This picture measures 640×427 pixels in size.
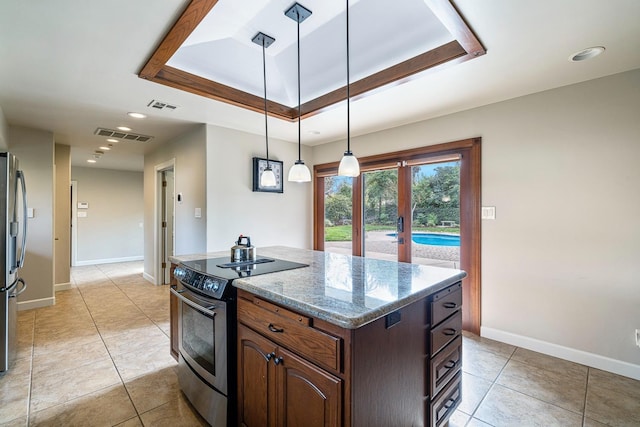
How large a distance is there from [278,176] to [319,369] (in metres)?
3.44

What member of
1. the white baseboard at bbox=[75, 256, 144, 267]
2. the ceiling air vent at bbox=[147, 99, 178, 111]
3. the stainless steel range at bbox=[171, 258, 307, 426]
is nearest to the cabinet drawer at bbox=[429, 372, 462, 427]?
the stainless steel range at bbox=[171, 258, 307, 426]

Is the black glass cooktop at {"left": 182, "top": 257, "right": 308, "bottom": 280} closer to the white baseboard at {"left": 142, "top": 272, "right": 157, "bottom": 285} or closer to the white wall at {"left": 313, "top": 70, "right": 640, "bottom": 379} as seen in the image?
the white wall at {"left": 313, "top": 70, "right": 640, "bottom": 379}

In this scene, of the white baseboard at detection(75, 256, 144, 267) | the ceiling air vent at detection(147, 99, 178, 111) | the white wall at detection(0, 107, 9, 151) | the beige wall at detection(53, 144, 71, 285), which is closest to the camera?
the ceiling air vent at detection(147, 99, 178, 111)

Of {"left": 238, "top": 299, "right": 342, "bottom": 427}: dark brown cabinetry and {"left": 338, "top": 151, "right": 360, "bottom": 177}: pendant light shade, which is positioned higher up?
{"left": 338, "top": 151, "right": 360, "bottom": 177}: pendant light shade

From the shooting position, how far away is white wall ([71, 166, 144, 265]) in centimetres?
→ 697

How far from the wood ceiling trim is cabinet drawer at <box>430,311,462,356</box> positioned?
172 centimetres

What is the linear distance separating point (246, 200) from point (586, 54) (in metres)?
3.52

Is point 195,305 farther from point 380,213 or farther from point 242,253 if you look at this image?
point 380,213

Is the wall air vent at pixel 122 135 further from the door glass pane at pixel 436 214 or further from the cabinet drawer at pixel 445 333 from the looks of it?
the cabinet drawer at pixel 445 333

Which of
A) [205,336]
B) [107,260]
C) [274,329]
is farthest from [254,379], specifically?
[107,260]

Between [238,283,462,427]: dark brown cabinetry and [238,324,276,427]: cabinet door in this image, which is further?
[238,324,276,427]: cabinet door

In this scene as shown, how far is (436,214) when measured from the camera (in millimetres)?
3416

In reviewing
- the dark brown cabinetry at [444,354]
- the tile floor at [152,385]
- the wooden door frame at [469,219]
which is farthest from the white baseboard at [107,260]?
the dark brown cabinetry at [444,354]

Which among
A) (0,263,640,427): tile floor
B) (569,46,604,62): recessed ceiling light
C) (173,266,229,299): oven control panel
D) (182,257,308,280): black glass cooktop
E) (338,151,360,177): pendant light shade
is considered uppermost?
(569,46,604,62): recessed ceiling light
